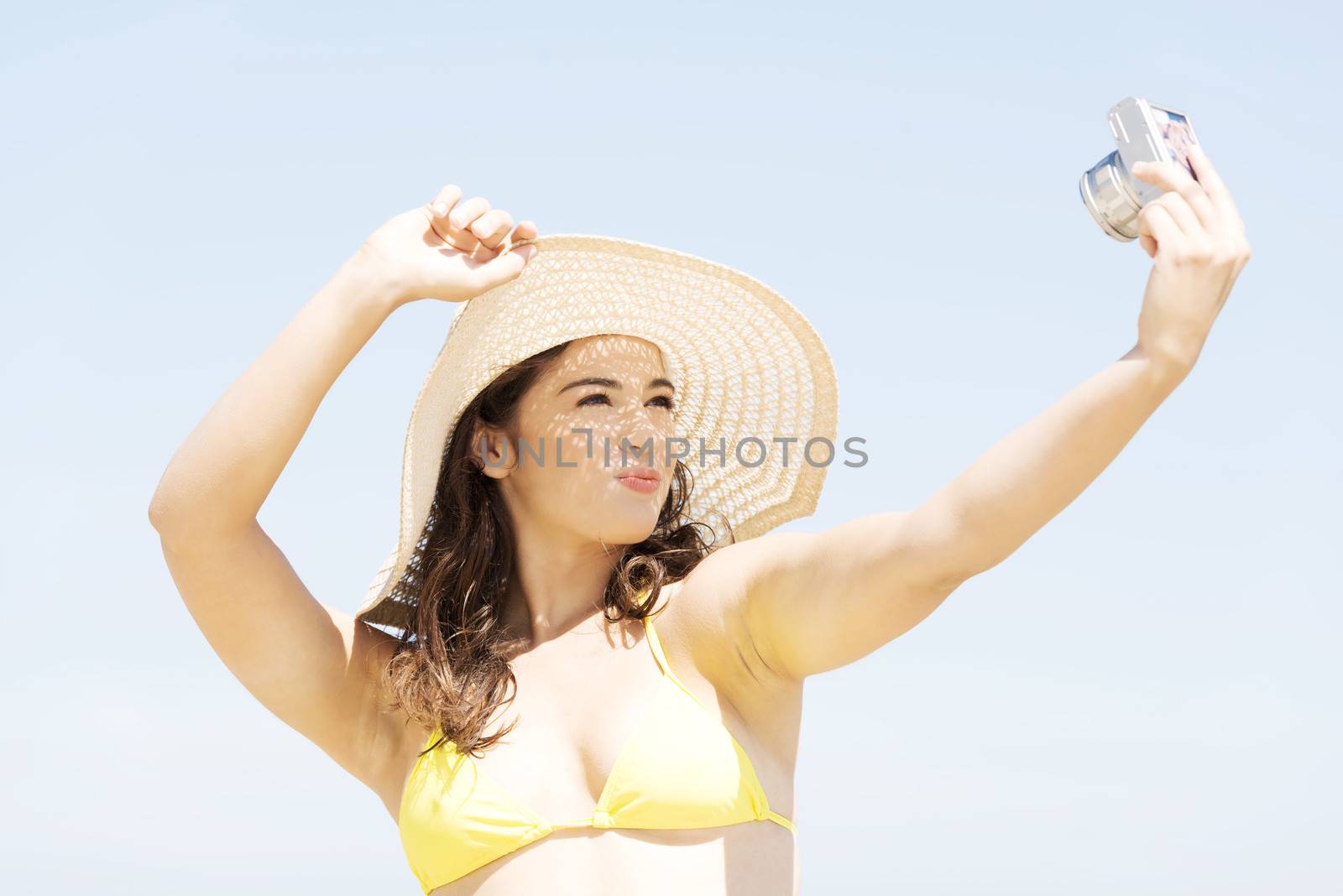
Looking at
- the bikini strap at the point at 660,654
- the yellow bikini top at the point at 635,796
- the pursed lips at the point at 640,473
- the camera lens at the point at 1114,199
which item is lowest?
the yellow bikini top at the point at 635,796

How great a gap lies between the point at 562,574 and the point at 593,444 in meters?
0.41

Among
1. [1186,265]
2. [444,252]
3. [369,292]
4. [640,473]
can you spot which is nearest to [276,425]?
[369,292]

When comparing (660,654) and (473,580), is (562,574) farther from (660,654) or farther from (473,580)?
(660,654)

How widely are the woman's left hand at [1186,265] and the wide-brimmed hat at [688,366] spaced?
1605mm

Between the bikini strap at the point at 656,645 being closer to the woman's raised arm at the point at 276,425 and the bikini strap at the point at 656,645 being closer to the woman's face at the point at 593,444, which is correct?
the woman's face at the point at 593,444

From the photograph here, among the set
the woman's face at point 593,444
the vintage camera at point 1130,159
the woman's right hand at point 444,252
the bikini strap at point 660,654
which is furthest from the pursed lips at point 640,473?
the vintage camera at point 1130,159

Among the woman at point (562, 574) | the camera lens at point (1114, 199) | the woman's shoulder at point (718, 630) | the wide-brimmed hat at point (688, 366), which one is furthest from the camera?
the wide-brimmed hat at point (688, 366)

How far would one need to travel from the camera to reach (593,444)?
3.65 meters

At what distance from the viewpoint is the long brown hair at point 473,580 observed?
11.8ft

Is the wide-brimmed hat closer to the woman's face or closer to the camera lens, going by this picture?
the woman's face

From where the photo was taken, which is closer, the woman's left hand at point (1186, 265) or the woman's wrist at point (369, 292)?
the woman's left hand at point (1186, 265)

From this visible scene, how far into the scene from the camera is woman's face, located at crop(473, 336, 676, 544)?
365 cm

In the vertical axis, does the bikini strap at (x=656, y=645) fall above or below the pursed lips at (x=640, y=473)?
below

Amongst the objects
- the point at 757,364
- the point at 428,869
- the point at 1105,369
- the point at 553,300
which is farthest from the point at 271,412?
the point at 1105,369
